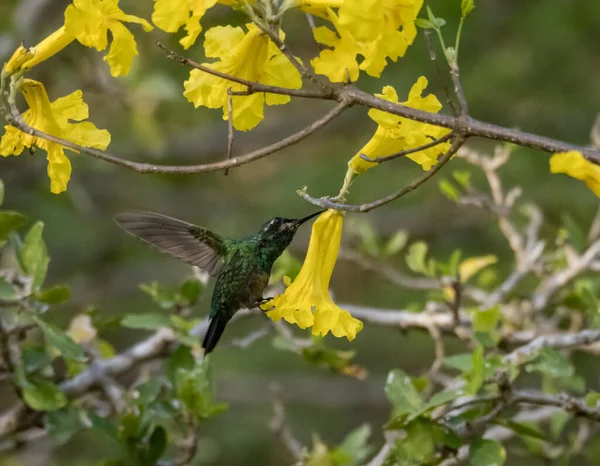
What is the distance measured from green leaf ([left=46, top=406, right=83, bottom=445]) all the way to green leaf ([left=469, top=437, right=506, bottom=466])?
866 mm

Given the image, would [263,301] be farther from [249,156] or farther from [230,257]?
[249,156]

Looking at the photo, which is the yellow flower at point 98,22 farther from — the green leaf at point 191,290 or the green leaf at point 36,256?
the green leaf at point 191,290

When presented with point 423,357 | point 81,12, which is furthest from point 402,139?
point 423,357

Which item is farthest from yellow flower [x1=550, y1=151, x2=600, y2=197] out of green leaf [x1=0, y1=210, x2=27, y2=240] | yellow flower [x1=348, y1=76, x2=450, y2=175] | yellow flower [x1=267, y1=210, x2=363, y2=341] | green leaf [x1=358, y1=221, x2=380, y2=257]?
green leaf [x1=358, y1=221, x2=380, y2=257]

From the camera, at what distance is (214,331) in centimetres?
186

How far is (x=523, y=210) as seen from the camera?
8.69ft

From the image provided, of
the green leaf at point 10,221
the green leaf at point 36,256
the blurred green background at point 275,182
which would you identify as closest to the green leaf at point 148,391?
the green leaf at point 36,256

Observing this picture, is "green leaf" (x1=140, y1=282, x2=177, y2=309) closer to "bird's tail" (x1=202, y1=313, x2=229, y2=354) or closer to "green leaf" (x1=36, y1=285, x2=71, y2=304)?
"bird's tail" (x1=202, y1=313, x2=229, y2=354)

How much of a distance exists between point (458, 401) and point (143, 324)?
707mm

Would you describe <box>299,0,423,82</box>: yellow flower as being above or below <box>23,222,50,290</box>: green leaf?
above

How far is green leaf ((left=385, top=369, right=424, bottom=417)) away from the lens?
65.6 inches

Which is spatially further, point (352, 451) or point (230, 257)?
point (352, 451)

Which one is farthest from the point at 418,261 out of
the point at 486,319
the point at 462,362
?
the point at 462,362

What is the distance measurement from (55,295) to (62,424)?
1.01 feet
